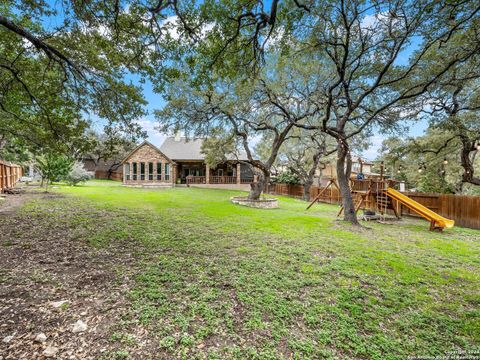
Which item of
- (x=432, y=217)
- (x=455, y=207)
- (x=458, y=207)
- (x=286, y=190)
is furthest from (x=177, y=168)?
(x=458, y=207)

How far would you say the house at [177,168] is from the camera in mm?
26125

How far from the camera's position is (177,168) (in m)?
29.7

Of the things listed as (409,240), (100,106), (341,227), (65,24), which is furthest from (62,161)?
(409,240)

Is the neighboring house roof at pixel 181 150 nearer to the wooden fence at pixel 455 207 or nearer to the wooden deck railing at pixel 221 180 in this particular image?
the wooden deck railing at pixel 221 180

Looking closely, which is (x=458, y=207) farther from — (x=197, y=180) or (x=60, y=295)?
(x=197, y=180)

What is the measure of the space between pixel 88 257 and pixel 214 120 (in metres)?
11.0

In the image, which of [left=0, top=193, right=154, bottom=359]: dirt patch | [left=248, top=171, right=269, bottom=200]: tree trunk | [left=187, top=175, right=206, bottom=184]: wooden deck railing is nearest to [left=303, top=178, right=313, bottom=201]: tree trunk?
[left=248, top=171, right=269, bottom=200]: tree trunk

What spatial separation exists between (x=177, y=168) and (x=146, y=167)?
4.30 metres

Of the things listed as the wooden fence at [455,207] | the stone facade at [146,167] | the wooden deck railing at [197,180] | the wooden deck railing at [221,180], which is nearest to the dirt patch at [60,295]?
the wooden fence at [455,207]

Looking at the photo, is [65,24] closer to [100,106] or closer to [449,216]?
[100,106]

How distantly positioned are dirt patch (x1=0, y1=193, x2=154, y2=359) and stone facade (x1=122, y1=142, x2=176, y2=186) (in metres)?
21.1

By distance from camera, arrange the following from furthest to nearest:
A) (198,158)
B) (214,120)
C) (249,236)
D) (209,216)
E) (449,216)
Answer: (198,158)
(214,120)
(449,216)
(209,216)
(249,236)

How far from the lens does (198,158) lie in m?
A: 27.8

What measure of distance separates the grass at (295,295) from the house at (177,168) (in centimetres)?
1805
